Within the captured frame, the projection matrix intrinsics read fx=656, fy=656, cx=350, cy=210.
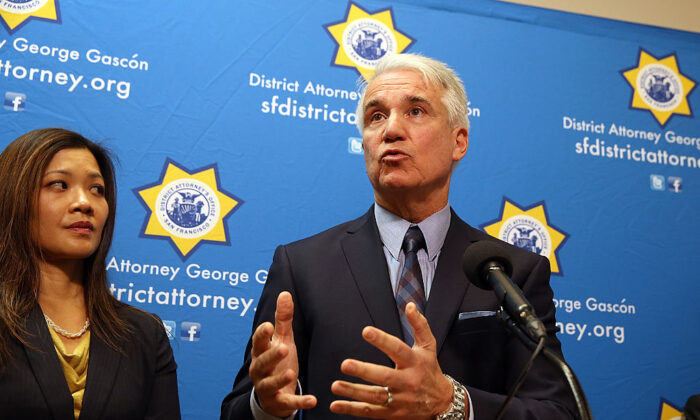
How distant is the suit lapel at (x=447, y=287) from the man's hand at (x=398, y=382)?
272mm

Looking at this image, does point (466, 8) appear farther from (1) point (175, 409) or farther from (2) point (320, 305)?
(1) point (175, 409)

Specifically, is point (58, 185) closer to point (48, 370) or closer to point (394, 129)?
point (48, 370)

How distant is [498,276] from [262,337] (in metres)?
0.44

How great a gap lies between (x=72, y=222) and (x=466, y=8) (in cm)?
177

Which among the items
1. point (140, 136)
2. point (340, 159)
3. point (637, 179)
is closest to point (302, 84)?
point (340, 159)

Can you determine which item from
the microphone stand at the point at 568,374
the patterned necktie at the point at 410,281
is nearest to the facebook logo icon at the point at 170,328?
the patterned necktie at the point at 410,281

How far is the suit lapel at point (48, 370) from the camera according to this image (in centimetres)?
149

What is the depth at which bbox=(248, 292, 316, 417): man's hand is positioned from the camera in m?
1.18

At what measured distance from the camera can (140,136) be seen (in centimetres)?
220

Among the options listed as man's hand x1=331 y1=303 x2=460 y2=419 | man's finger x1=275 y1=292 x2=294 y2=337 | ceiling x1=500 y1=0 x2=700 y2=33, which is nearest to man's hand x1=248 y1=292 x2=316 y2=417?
man's finger x1=275 y1=292 x2=294 y2=337

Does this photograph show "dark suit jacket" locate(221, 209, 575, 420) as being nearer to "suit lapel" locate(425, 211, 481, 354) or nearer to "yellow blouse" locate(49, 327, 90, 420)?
"suit lapel" locate(425, 211, 481, 354)

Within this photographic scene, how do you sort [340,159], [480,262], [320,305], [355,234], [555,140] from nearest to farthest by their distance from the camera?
1. [480,262]
2. [320,305]
3. [355,234]
4. [340,159]
5. [555,140]

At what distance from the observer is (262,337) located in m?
1.21

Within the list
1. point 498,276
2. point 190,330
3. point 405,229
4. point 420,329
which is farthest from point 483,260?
point 190,330
